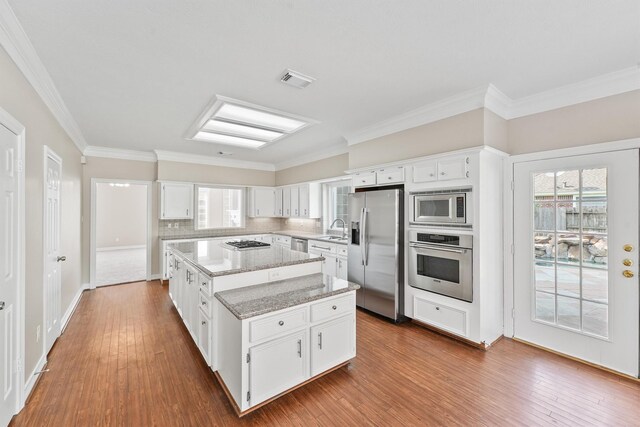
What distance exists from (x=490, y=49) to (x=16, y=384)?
14.0ft

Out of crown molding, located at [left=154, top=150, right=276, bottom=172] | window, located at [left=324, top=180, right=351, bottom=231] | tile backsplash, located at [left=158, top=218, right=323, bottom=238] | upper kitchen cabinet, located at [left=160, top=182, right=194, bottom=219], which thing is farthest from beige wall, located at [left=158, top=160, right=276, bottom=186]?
window, located at [left=324, top=180, right=351, bottom=231]

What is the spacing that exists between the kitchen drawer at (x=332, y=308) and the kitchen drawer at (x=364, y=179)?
1976 millimetres

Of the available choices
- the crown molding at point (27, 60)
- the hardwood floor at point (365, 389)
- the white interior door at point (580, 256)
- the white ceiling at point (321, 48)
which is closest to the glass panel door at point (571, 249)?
the white interior door at point (580, 256)

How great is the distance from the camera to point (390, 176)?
12.3 ft

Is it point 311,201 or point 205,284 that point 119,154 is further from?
point 205,284

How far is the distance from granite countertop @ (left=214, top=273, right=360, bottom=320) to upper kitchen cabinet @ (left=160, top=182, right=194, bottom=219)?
13.5ft

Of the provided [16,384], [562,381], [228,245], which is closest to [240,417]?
[16,384]

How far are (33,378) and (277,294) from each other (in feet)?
7.06

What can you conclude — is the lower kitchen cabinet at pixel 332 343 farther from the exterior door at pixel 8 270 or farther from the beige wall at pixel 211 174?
the beige wall at pixel 211 174

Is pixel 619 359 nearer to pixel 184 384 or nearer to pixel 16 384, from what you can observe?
pixel 184 384

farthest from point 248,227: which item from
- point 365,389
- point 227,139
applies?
point 365,389

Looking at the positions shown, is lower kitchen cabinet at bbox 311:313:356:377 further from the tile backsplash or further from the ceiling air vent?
the tile backsplash

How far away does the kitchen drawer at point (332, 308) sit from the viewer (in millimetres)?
2271

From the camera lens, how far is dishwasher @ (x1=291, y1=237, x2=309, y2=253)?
17.9 feet
